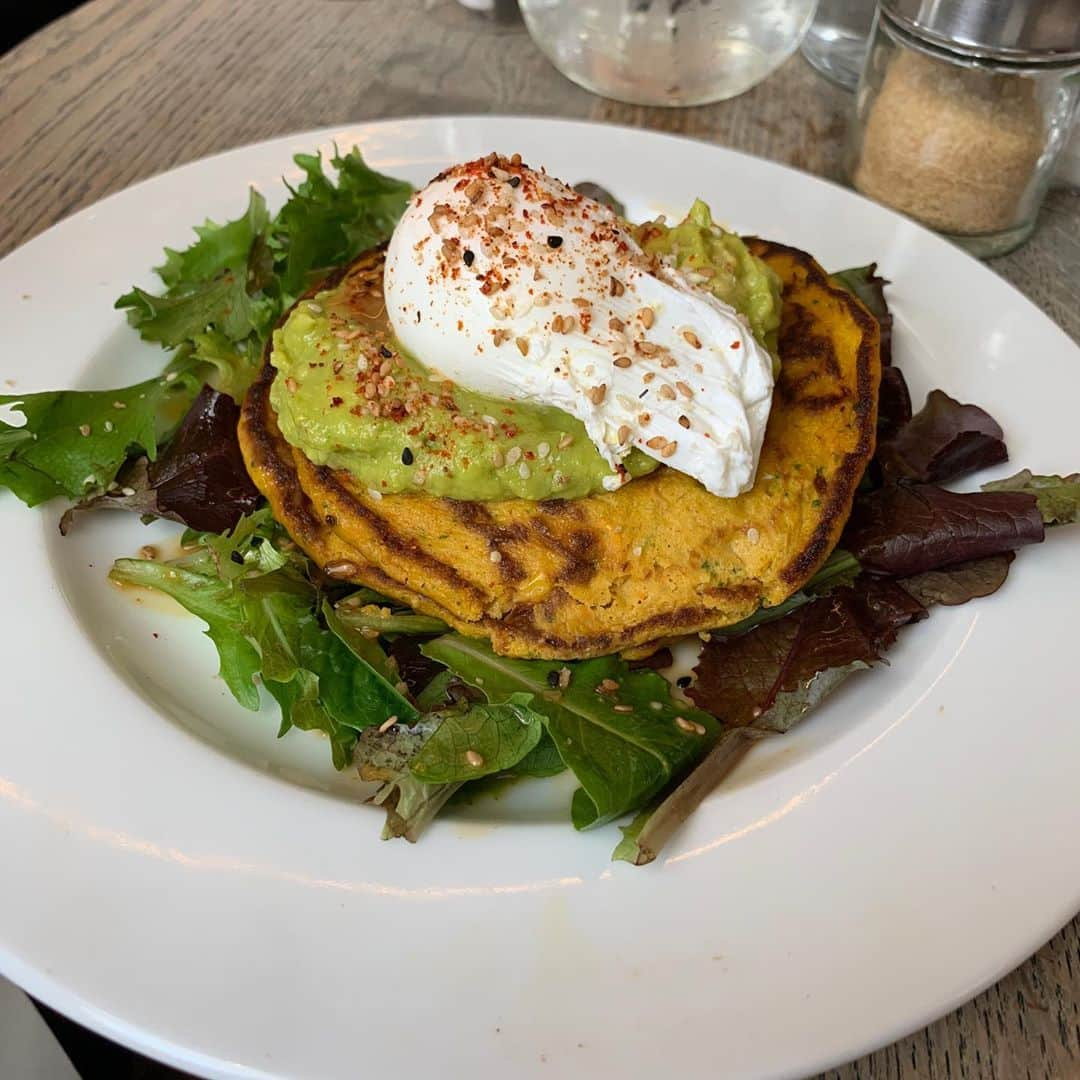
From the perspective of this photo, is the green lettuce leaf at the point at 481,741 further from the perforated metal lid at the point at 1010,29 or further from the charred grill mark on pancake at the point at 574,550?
the perforated metal lid at the point at 1010,29

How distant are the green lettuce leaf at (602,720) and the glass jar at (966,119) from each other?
7.37 ft

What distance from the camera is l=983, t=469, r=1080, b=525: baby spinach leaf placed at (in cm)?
231

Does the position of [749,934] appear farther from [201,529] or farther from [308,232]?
[308,232]

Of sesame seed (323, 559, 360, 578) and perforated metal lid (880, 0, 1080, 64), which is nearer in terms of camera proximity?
sesame seed (323, 559, 360, 578)

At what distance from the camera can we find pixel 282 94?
14.5ft

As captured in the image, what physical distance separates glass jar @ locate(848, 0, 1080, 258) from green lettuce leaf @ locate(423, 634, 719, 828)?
2248mm

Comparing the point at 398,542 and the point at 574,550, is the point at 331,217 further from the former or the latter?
the point at 574,550

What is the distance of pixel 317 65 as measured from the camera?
181 inches

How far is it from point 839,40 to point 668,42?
0.99 metres

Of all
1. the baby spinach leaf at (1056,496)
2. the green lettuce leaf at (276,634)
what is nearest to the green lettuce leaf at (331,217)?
the green lettuce leaf at (276,634)

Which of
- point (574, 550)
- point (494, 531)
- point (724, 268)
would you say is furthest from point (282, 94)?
point (574, 550)

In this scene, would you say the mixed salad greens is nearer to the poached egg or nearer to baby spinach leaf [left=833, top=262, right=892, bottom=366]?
baby spinach leaf [left=833, top=262, right=892, bottom=366]

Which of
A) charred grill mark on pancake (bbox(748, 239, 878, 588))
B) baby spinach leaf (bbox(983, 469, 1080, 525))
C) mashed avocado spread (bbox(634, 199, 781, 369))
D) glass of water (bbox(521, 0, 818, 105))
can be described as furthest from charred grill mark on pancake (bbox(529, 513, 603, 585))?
glass of water (bbox(521, 0, 818, 105))

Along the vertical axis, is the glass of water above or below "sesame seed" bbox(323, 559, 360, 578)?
above
